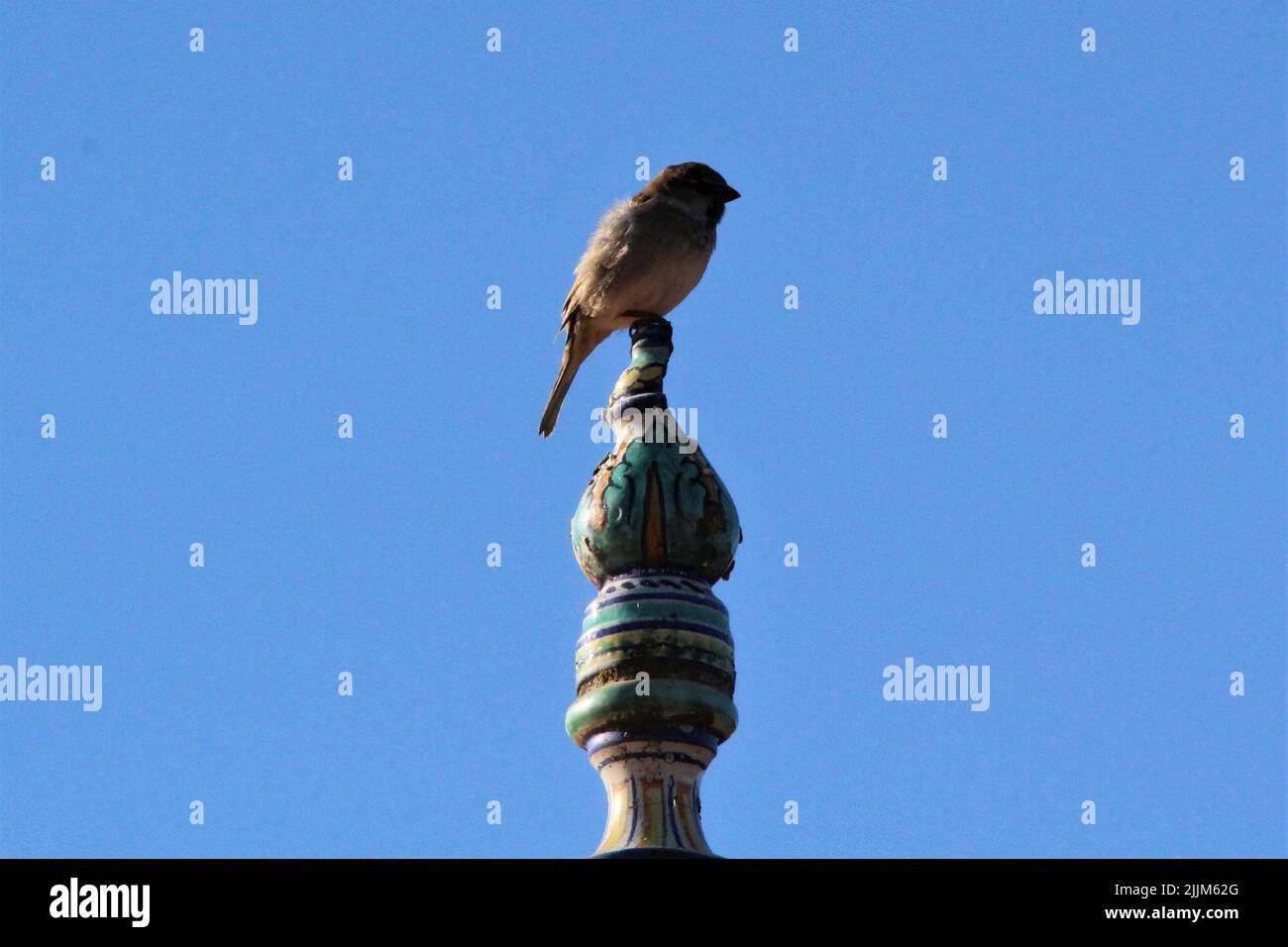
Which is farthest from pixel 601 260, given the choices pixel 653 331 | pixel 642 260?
pixel 653 331

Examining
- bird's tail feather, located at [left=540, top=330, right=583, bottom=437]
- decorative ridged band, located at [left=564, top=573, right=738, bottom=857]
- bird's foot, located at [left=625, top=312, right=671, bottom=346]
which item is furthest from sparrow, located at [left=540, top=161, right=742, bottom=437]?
decorative ridged band, located at [left=564, top=573, right=738, bottom=857]

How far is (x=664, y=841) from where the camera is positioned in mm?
9977

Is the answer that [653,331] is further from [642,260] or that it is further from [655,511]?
[642,260]

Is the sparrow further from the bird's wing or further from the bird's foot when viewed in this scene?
the bird's foot

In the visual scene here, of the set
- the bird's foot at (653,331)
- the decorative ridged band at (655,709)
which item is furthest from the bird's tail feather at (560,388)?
the decorative ridged band at (655,709)

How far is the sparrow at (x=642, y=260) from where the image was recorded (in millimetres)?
13125

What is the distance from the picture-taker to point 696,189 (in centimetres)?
1380

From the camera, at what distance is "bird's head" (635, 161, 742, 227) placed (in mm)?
13711

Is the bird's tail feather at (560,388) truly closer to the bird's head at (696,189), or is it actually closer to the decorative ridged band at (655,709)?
the bird's head at (696,189)

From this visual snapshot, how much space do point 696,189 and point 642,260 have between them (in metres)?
0.84
